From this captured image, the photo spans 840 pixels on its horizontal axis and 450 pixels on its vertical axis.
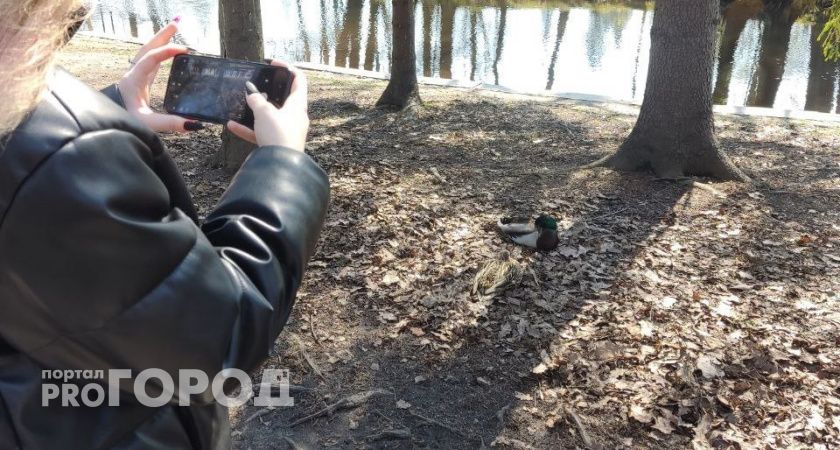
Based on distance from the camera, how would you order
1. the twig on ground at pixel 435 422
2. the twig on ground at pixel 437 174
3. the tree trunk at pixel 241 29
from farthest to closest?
1. the twig on ground at pixel 437 174
2. the tree trunk at pixel 241 29
3. the twig on ground at pixel 435 422

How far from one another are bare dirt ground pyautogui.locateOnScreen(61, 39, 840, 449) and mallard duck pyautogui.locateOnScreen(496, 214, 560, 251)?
0.07m

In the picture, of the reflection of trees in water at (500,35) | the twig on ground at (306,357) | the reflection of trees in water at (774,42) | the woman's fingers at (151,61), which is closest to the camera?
the woman's fingers at (151,61)

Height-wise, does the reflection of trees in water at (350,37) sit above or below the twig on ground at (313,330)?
above

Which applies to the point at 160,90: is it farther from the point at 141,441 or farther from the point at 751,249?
the point at 141,441

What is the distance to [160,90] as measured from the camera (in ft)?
25.9

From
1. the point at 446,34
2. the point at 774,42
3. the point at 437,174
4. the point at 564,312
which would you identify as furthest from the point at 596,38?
the point at 564,312

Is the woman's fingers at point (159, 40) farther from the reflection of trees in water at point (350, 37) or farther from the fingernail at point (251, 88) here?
the reflection of trees in water at point (350, 37)

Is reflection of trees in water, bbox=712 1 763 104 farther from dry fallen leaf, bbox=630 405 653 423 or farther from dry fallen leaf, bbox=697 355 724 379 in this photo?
dry fallen leaf, bbox=630 405 653 423

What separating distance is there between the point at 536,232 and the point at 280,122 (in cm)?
295

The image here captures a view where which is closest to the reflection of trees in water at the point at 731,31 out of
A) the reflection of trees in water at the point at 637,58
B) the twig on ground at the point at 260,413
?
the reflection of trees in water at the point at 637,58

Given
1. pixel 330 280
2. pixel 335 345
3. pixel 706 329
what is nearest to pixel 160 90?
pixel 330 280

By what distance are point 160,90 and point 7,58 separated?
7.60m

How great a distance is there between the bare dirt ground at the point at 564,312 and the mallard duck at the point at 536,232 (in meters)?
0.07

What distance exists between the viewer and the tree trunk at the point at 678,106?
500 cm
